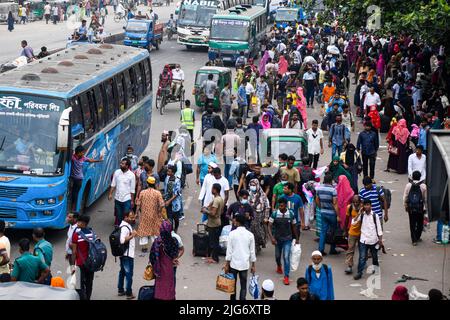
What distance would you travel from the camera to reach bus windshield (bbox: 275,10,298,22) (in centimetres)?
6012

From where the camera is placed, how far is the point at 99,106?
19266 mm

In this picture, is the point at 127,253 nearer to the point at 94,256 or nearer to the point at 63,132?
the point at 94,256

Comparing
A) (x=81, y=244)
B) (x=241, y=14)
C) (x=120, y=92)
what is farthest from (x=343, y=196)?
(x=241, y=14)

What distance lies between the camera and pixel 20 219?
53.8 feet

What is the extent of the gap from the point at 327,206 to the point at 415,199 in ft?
5.80

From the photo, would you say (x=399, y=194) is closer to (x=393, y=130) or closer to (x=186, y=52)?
(x=393, y=130)

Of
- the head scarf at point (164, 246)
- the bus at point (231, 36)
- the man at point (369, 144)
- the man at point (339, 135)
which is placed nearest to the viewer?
the head scarf at point (164, 246)

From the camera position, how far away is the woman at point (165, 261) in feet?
42.6

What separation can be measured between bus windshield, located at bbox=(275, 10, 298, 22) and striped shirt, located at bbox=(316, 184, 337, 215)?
44300mm

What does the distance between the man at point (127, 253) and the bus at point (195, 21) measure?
35.7m

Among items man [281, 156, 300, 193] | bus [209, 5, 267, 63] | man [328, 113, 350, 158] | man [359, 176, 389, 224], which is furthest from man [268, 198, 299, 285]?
bus [209, 5, 267, 63]

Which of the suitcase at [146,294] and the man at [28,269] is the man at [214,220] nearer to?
Answer: the suitcase at [146,294]

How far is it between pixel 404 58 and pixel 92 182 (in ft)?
63.7

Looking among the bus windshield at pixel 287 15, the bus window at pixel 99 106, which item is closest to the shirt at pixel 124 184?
the bus window at pixel 99 106
